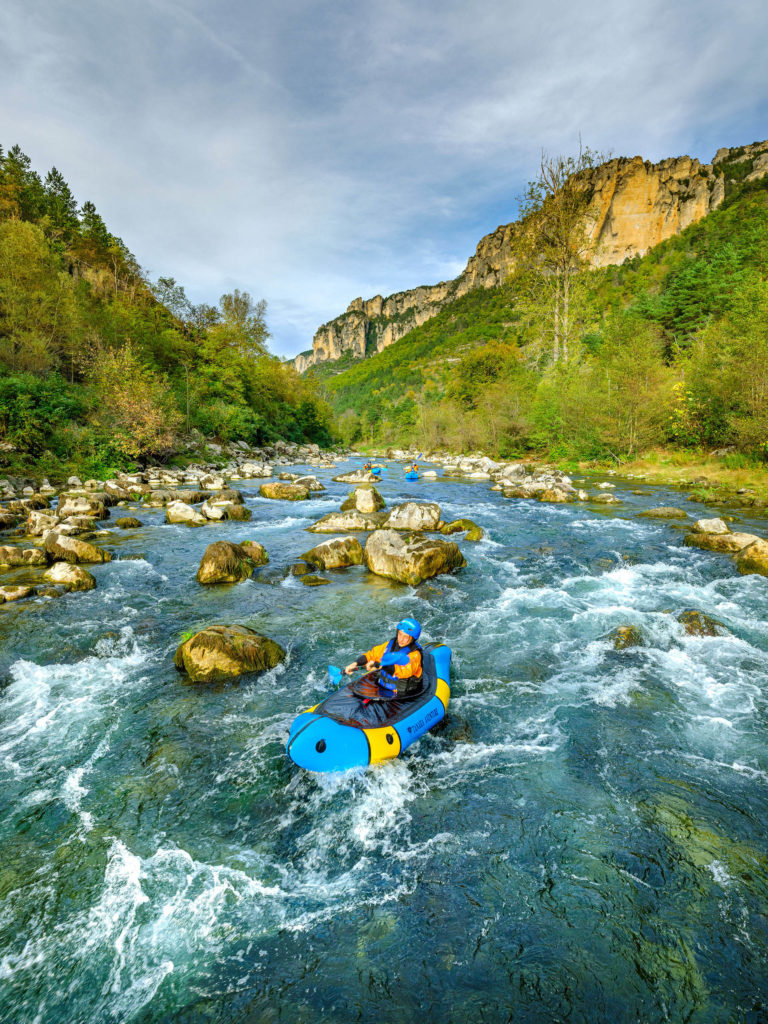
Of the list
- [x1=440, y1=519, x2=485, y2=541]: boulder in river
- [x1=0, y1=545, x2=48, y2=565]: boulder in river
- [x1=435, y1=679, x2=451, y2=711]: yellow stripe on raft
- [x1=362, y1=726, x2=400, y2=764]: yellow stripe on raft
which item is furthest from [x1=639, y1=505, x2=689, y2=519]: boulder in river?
[x1=0, y1=545, x2=48, y2=565]: boulder in river

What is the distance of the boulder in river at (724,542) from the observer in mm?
11539

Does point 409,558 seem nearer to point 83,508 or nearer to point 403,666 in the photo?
point 403,666

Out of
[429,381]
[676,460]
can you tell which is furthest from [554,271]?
[429,381]

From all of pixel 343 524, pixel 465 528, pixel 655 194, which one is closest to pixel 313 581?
pixel 343 524

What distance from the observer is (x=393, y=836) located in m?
4.08

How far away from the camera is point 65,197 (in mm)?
46281

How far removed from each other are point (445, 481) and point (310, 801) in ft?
81.9

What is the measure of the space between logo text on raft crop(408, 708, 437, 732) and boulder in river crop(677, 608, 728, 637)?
516 cm

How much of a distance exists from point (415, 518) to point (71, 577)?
9234 mm

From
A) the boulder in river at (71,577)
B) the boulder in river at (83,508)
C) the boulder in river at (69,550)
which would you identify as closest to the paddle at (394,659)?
the boulder in river at (71,577)

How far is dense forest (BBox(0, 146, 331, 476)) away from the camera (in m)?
21.7

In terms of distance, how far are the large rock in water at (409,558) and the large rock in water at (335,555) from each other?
469mm

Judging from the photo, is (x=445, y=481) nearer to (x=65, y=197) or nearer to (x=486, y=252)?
(x=65, y=197)

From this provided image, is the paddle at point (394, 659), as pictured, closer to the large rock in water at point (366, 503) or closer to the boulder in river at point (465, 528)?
the boulder in river at point (465, 528)
